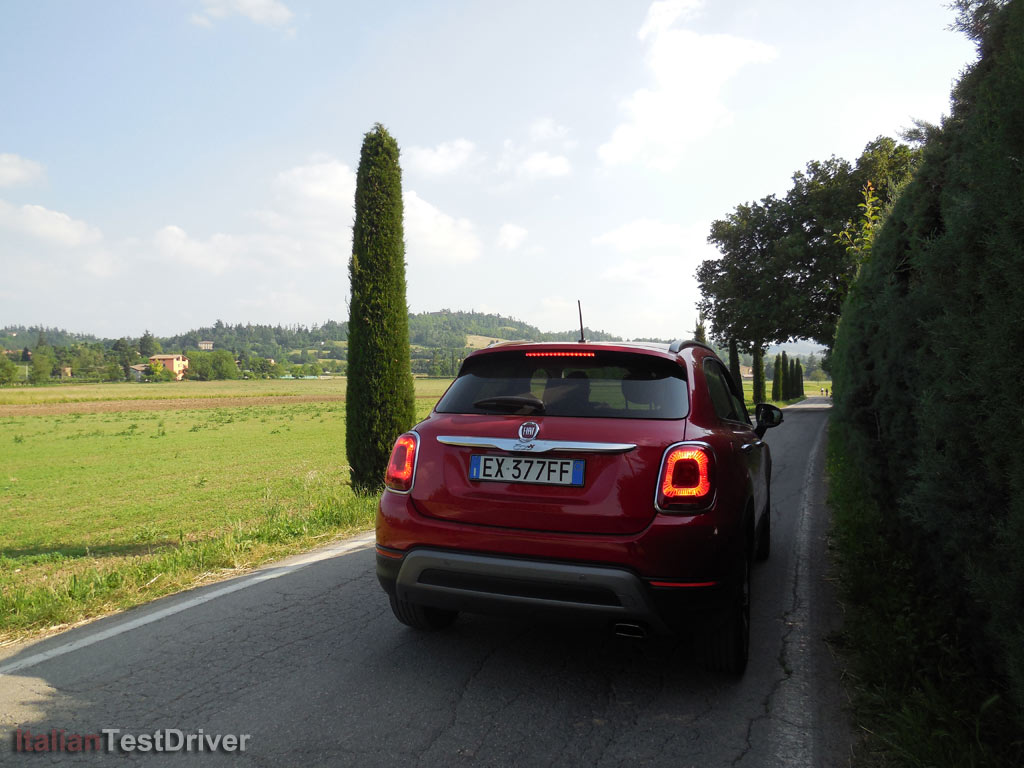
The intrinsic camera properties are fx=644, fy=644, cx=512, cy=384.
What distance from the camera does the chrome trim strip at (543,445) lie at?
118 inches

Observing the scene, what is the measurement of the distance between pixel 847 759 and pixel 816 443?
15739 millimetres

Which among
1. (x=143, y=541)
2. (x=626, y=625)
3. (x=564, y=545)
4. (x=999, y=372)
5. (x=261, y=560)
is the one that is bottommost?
(x=143, y=541)

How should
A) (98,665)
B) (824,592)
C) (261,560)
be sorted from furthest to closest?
→ 1. (261,560)
2. (824,592)
3. (98,665)

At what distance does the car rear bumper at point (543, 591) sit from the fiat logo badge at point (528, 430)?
22.8 inches

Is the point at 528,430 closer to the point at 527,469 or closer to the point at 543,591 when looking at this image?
the point at 527,469

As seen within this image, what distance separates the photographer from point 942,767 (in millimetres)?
2371

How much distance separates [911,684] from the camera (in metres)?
3.13

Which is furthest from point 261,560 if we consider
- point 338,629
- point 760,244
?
point 760,244

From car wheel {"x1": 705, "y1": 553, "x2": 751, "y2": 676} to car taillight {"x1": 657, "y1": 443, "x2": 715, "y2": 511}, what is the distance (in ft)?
1.69

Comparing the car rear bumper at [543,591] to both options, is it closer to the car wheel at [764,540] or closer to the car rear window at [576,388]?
the car rear window at [576,388]

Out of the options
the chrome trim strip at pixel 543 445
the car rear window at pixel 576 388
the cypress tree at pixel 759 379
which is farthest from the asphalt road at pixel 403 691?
the cypress tree at pixel 759 379

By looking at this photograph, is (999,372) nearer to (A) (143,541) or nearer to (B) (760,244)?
(A) (143,541)

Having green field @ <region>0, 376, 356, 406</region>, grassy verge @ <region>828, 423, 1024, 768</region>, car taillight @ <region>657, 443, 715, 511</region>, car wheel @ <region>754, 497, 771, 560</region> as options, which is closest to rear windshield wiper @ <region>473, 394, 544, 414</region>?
car taillight @ <region>657, 443, 715, 511</region>

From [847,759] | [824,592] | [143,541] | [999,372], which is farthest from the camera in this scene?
[143,541]
